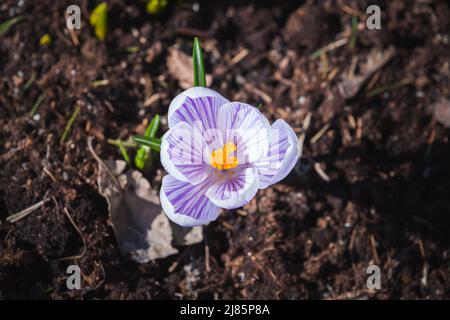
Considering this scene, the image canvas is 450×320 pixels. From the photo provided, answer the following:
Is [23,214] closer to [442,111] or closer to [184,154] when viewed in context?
[184,154]

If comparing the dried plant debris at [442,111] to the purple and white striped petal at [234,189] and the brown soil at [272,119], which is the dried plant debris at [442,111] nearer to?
the brown soil at [272,119]

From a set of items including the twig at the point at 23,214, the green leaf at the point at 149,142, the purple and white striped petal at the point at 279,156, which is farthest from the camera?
the twig at the point at 23,214

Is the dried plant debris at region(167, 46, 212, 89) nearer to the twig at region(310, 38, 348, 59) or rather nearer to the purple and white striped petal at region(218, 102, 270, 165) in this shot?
the twig at region(310, 38, 348, 59)

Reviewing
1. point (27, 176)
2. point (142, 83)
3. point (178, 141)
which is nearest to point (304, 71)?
point (142, 83)

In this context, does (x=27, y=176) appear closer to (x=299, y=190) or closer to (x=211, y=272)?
(x=211, y=272)

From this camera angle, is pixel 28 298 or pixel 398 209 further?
pixel 398 209

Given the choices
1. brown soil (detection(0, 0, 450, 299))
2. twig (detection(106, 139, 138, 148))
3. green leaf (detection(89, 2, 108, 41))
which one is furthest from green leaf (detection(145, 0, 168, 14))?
twig (detection(106, 139, 138, 148))

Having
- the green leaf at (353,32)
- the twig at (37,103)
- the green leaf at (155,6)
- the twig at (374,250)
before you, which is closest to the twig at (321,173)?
the twig at (374,250)

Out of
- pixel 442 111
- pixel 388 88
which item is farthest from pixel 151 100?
pixel 442 111
